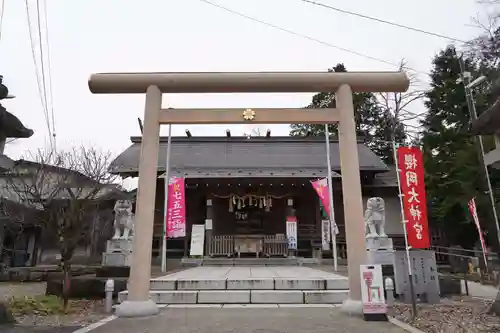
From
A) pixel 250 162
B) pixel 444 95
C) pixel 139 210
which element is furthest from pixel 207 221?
pixel 444 95

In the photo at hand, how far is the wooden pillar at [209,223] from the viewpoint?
54.4ft

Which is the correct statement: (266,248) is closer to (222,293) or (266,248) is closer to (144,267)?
(222,293)

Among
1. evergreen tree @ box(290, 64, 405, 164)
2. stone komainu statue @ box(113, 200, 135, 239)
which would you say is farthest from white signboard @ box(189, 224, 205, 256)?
evergreen tree @ box(290, 64, 405, 164)

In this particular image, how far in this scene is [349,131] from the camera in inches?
279

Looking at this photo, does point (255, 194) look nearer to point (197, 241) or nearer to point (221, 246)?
point (221, 246)

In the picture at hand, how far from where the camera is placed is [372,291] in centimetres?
614

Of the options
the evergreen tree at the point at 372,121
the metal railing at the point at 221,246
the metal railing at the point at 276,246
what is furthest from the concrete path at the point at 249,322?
the evergreen tree at the point at 372,121

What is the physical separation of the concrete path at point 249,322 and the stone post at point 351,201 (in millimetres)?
558

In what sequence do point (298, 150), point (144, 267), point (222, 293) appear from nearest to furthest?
1. point (144, 267)
2. point (222, 293)
3. point (298, 150)

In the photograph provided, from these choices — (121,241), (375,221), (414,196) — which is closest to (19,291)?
(121,241)

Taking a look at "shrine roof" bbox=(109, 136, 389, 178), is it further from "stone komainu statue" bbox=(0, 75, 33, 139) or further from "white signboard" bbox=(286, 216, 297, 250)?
"stone komainu statue" bbox=(0, 75, 33, 139)

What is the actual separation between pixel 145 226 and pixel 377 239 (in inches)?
300

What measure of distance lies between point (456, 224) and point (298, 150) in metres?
9.93

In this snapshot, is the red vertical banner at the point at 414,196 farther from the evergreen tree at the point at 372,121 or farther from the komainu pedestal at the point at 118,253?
the evergreen tree at the point at 372,121
